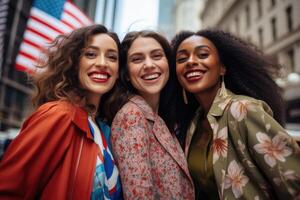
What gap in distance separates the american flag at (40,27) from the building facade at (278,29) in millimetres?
11581

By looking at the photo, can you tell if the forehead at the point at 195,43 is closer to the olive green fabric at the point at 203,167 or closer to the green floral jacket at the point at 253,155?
the green floral jacket at the point at 253,155

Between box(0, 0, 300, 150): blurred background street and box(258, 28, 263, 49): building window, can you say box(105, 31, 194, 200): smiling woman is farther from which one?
box(258, 28, 263, 49): building window

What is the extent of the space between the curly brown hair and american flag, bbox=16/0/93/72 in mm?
3031

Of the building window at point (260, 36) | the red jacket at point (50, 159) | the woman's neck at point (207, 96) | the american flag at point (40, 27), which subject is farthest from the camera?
the building window at point (260, 36)

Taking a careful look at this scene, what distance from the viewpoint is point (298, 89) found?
16.9m

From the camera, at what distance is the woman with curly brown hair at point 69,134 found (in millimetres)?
1942

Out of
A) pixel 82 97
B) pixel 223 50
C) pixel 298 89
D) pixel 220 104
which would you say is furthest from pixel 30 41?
pixel 298 89

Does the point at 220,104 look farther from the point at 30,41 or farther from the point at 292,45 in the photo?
the point at 292,45

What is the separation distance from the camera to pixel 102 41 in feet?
9.50

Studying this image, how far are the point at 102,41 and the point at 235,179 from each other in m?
1.98

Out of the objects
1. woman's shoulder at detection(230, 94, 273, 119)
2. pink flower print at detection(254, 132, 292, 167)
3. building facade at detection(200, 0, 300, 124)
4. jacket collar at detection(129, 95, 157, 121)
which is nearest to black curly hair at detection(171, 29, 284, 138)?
woman's shoulder at detection(230, 94, 273, 119)

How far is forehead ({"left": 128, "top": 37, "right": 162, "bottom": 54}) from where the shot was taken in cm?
310

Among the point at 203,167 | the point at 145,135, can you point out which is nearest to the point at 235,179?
the point at 203,167

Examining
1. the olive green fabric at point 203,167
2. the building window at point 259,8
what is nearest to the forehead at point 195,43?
the olive green fabric at point 203,167
